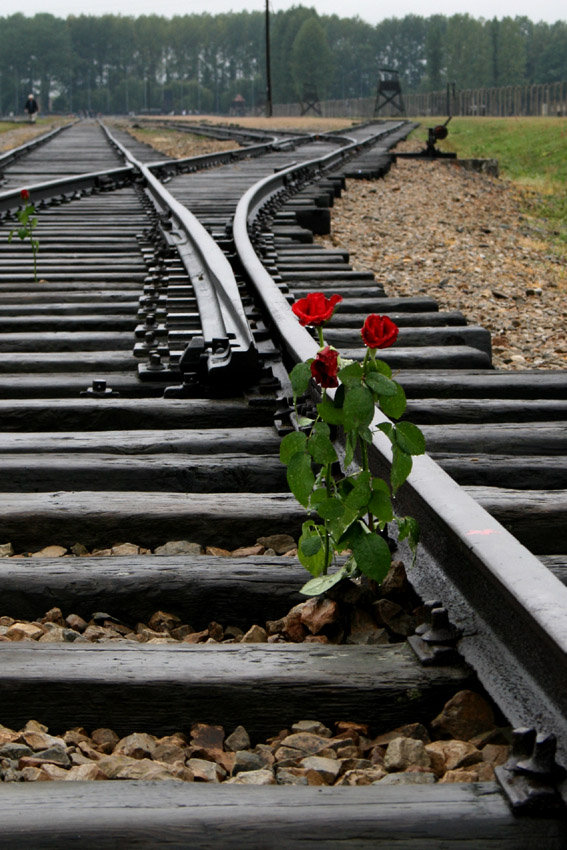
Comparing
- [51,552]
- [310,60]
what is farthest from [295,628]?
[310,60]

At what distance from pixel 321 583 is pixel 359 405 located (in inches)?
13.5

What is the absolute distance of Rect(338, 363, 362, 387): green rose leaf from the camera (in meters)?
1.76

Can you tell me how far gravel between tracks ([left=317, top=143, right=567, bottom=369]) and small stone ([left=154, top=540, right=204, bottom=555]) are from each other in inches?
107

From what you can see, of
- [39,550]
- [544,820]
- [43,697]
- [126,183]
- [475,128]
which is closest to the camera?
[544,820]

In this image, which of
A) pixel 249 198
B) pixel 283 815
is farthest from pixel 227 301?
pixel 249 198

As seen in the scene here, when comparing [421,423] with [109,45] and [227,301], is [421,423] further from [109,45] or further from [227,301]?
[109,45]

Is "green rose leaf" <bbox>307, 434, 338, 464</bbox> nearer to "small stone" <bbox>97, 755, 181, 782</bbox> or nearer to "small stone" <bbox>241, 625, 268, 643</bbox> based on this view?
"small stone" <bbox>241, 625, 268, 643</bbox>

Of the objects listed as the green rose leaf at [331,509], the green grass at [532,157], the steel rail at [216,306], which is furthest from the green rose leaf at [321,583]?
the green grass at [532,157]

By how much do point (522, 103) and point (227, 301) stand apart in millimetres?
48582

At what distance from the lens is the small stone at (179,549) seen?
221 centimetres

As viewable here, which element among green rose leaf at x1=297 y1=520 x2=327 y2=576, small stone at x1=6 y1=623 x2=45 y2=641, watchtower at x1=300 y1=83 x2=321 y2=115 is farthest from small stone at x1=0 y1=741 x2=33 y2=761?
watchtower at x1=300 y1=83 x2=321 y2=115

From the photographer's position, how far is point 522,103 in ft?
160

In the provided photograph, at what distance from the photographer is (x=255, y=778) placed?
147cm

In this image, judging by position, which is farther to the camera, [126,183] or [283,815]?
[126,183]
